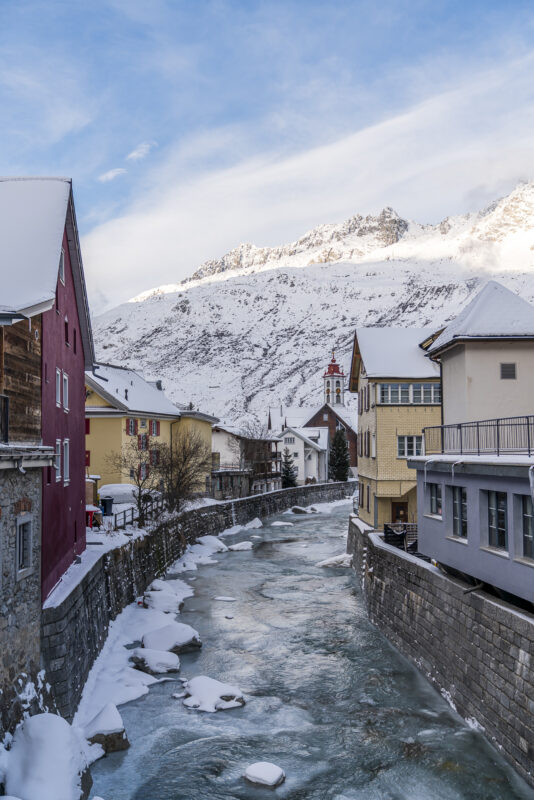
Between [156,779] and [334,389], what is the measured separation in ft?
345

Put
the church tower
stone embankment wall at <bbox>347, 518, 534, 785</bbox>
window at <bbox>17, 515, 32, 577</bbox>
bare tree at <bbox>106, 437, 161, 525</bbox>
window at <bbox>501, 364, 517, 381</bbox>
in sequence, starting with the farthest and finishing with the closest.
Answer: the church tower < bare tree at <bbox>106, 437, 161, 525</bbox> < window at <bbox>501, 364, 517, 381</bbox> < window at <bbox>17, 515, 32, 577</bbox> < stone embankment wall at <bbox>347, 518, 534, 785</bbox>

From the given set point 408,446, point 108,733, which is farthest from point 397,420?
point 108,733

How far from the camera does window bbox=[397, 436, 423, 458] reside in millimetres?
35125

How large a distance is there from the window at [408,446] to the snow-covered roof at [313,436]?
5880 cm

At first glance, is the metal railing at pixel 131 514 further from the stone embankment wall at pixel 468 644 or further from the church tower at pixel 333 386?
the church tower at pixel 333 386

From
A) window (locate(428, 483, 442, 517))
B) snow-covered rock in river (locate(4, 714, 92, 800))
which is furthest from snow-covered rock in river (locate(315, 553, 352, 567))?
snow-covered rock in river (locate(4, 714, 92, 800))

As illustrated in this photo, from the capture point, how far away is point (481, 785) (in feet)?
45.3

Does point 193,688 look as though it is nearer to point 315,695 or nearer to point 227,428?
point 315,695

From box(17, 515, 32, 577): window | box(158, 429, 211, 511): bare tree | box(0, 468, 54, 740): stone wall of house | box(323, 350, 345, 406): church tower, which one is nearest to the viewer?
box(0, 468, 54, 740): stone wall of house

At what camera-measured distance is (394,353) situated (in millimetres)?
36844

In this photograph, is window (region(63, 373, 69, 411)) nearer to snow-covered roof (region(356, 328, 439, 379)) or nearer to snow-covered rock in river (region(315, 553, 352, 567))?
snow-covered roof (region(356, 328, 439, 379))

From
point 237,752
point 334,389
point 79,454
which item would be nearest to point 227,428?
point 334,389

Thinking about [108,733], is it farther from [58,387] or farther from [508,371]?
[508,371]

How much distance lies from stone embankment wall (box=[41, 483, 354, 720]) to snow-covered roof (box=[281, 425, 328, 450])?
40.9 m
